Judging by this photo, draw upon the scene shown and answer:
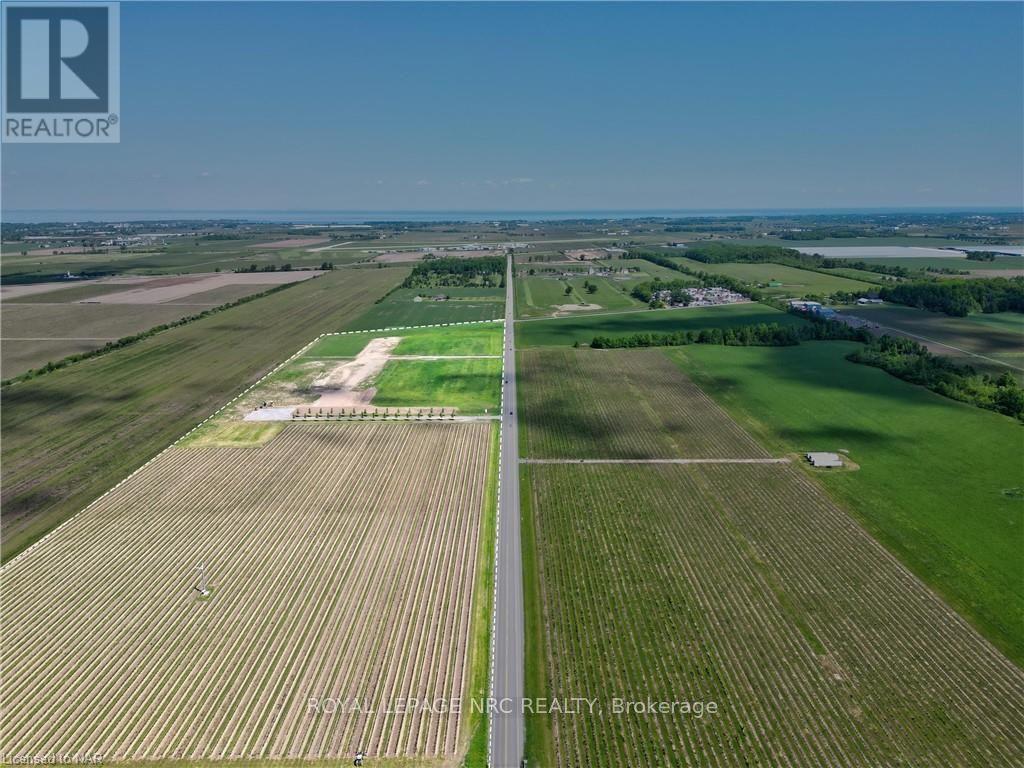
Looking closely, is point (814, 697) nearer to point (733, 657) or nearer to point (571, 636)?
point (733, 657)

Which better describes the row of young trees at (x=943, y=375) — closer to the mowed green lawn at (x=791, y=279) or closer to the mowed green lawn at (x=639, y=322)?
the mowed green lawn at (x=639, y=322)

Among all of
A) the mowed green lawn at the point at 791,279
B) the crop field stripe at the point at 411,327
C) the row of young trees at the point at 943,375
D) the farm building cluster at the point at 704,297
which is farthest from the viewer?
the mowed green lawn at the point at 791,279

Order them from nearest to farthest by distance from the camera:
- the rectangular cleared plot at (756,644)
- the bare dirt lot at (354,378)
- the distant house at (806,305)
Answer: the rectangular cleared plot at (756,644), the bare dirt lot at (354,378), the distant house at (806,305)

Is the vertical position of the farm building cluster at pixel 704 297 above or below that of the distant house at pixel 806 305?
above

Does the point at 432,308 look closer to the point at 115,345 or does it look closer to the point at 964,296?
the point at 115,345

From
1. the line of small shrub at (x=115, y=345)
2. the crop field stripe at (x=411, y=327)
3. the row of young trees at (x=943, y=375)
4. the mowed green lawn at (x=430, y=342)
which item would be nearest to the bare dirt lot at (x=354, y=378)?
the mowed green lawn at (x=430, y=342)

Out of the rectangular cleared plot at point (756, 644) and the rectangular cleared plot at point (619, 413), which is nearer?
the rectangular cleared plot at point (756, 644)

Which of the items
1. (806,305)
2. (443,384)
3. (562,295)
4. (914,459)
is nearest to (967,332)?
(806,305)

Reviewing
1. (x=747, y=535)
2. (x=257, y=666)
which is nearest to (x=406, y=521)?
(x=257, y=666)
